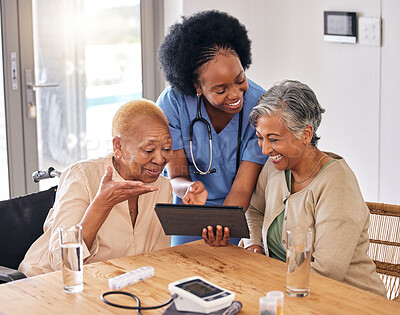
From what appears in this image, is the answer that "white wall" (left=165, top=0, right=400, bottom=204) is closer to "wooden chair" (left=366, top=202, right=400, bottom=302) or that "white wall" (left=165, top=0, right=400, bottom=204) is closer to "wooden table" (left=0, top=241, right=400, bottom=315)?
"wooden chair" (left=366, top=202, right=400, bottom=302)

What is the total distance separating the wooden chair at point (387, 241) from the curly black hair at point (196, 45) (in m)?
0.76

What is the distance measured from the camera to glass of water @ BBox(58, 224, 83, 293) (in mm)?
1602

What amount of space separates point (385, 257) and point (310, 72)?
167 cm

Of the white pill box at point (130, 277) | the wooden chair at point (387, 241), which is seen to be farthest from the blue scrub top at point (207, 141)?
the white pill box at point (130, 277)

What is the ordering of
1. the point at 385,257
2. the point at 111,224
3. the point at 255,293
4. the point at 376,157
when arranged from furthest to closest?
the point at 376,157 < the point at 385,257 < the point at 111,224 < the point at 255,293

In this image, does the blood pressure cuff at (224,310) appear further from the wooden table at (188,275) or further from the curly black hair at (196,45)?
the curly black hair at (196,45)

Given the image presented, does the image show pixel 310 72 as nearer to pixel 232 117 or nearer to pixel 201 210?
pixel 232 117

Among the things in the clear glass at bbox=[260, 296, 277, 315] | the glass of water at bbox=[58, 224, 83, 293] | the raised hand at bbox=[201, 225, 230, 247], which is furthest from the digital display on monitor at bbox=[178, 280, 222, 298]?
the raised hand at bbox=[201, 225, 230, 247]

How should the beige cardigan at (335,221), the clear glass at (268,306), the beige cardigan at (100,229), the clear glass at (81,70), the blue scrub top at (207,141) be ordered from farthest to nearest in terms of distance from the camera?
the clear glass at (81,70) → the blue scrub top at (207,141) → the beige cardigan at (100,229) → the beige cardigan at (335,221) → the clear glass at (268,306)

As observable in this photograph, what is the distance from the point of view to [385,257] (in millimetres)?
2273

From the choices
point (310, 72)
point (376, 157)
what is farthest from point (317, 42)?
point (376, 157)

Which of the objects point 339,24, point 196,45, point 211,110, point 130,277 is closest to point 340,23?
point 339,24

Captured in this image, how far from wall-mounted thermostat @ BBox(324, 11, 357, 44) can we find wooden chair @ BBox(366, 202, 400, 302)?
143cm

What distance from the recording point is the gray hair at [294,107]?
2023 millimetres
